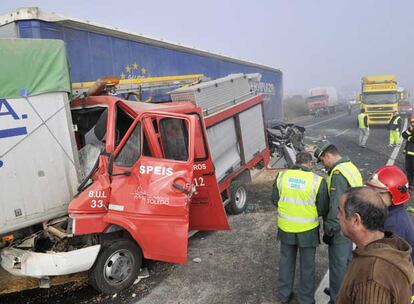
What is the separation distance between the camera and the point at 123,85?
21.2 feet

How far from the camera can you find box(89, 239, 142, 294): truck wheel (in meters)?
4.32

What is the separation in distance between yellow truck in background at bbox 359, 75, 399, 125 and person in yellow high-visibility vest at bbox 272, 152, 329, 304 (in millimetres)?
18775

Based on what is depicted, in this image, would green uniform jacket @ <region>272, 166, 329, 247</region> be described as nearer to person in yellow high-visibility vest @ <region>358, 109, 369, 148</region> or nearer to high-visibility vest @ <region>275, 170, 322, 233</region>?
high-visibility vest @ <region>275, 170, 322, 233</region>

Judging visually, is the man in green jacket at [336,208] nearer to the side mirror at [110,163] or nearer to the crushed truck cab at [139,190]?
the crushed truck cab at [139,190]

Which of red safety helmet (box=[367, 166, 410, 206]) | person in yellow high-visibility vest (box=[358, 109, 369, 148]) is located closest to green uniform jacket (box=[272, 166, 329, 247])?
red safety helmet (box=[367, 166, 410, 206])

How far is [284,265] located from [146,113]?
2296 millimetres

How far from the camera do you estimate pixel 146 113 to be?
4.49 m

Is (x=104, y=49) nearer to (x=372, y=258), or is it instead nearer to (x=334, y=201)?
(x=334, y=201)

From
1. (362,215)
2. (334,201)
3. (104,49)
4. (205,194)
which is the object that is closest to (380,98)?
(104,49)

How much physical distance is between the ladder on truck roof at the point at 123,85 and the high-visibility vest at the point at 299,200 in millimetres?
2641

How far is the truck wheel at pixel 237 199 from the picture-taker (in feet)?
23.2

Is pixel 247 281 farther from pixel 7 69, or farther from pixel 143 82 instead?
pixel 143 82

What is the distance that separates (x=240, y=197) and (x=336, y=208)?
12.2ft

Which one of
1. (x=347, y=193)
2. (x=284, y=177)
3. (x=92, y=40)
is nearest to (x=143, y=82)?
(x=92, y=40)
